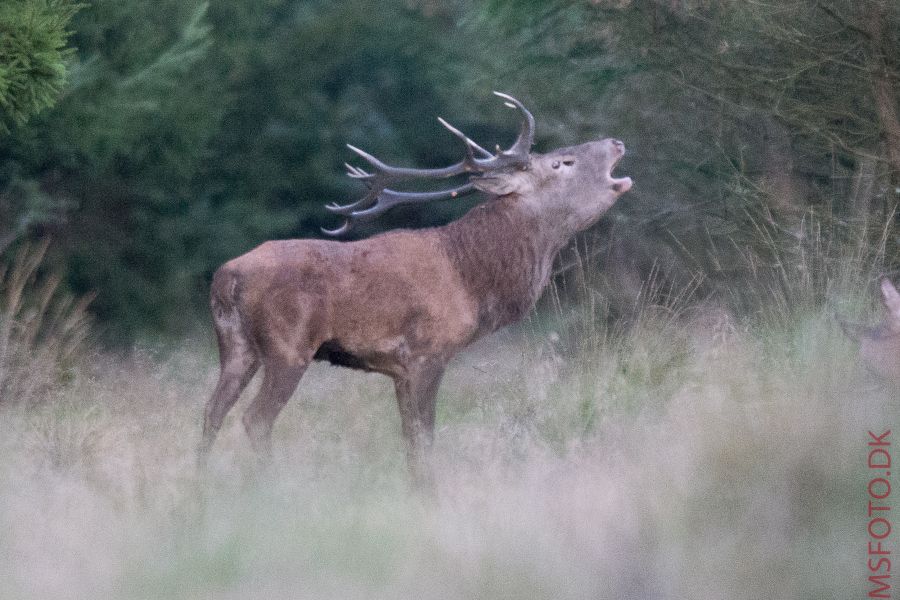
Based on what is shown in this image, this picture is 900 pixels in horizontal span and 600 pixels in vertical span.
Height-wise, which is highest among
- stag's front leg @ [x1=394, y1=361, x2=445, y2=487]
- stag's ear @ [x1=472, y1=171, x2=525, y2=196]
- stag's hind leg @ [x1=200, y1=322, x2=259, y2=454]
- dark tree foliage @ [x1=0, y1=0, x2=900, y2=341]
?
stag's ear @ [x1=472, y1=171, x2=525, y2=196]

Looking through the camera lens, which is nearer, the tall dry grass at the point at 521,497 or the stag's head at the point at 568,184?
the tall dry grass at the point at 521,497

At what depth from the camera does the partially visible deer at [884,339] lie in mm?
7919

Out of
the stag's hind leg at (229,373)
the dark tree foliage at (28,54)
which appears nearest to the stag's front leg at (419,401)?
the stag's hind leg at (229,373)

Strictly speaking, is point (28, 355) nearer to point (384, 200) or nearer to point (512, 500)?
point (384, 200)

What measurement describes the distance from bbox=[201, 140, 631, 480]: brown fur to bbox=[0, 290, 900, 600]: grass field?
0.34m

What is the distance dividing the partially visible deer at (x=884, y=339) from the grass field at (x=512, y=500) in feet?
0.35

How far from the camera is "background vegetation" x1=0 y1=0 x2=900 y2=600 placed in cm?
665

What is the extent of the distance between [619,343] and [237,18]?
7693mm

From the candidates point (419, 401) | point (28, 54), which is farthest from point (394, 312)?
point (28, 54)

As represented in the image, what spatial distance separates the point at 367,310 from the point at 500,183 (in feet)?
3.94

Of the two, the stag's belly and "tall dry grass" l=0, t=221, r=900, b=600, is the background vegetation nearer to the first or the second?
"tall dry grass" l=0, t=221, r=900, b=600

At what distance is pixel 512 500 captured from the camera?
7125 millimetres

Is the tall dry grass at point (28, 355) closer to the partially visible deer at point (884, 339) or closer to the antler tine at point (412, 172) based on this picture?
the antler tine at point (412, 172)

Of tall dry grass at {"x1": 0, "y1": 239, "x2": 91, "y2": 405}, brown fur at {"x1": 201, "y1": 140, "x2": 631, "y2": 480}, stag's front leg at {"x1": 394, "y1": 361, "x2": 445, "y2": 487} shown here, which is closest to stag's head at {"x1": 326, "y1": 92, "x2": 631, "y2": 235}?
brown fur at {"x1": 201, "y1": 140, "x2": 631, "y2": 480}
